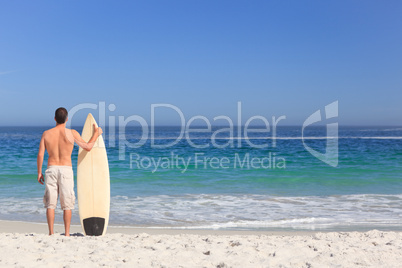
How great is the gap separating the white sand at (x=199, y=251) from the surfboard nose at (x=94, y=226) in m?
0.44

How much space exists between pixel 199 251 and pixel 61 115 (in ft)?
7.00

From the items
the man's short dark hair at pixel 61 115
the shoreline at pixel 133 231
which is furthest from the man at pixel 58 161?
the shoreline at pixel 133 231

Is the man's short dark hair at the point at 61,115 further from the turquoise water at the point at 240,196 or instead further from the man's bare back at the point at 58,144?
the turquoise water at the point at 240,196

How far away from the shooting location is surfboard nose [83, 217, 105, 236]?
480 cm

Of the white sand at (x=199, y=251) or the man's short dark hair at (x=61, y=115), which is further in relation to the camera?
the man's short dark hair at (x=61, y=115)

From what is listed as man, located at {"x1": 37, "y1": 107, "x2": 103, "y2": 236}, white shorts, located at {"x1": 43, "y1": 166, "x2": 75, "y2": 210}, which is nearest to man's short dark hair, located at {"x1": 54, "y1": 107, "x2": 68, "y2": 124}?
man, located at {"x1": 37, "y1": 107, "x2": 103, "y2": 236}

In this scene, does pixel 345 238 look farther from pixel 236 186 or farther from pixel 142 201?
pixel 236 186

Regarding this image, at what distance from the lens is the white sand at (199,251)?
341 cm

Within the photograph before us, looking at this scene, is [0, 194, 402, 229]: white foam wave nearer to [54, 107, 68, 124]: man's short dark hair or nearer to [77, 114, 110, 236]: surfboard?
[77, 114, 110, 236]: surfboard

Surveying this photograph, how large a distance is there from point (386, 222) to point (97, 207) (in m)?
4.43

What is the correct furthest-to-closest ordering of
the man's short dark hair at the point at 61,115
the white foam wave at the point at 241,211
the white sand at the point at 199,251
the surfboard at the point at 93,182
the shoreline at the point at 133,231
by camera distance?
1. the white foam wave at the point at 241,211
2. the shoreline at the point at 133,231
3. the surfboard at the point at 93,182
4. the man's short dark hair at the point at 61,115
5. the white sand at the point at 199,251

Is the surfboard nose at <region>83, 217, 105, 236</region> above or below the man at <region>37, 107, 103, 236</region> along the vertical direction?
below

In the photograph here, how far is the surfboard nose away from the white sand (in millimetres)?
440

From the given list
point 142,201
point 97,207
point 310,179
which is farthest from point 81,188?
point 310,179
